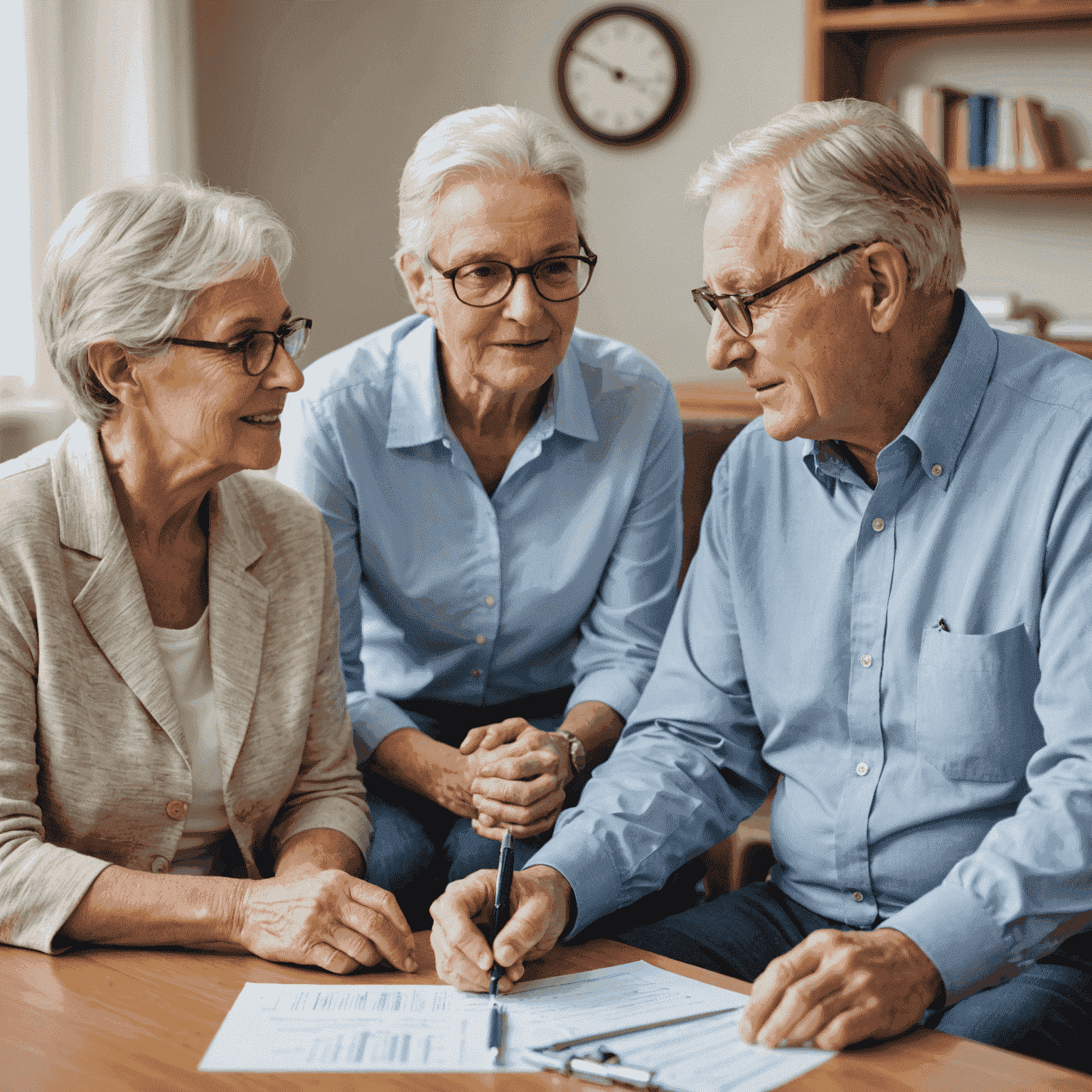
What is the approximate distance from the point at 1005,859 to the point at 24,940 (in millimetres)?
948

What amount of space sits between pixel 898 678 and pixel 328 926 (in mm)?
690

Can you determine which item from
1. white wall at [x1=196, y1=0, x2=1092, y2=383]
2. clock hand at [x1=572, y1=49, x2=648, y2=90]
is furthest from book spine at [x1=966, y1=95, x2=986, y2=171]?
clock hand at [x1=572, y1=49, x2=648, y2=90]

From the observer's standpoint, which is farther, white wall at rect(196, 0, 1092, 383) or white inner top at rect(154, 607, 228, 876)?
white wall at rect(196, 0, 1092, 383)

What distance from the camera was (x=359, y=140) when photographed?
4648 mm

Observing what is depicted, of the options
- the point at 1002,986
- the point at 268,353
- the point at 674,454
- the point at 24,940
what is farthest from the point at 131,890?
the point at 674,454

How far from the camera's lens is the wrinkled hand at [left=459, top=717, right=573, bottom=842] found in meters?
1.69

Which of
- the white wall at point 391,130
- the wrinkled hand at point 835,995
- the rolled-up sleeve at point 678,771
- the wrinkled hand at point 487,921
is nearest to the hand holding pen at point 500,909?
the wrinkled hand at point 487,921

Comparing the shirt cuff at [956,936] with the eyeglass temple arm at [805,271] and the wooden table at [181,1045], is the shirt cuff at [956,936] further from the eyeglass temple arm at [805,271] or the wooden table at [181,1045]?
the eyeglass temple arm at [805,271]

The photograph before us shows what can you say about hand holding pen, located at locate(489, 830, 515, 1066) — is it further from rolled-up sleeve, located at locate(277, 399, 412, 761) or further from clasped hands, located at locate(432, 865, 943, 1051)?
rolled-up sleeve, located at locate(277, 399, 412, 761)

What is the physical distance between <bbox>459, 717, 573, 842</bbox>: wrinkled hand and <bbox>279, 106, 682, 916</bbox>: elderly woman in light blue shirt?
0.10 meters

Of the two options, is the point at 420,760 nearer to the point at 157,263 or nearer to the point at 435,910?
the point at 435,910

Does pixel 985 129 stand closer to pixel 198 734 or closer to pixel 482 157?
pixel 482 157

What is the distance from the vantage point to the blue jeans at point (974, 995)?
1256mm

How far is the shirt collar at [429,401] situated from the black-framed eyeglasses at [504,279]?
0.13 metres
